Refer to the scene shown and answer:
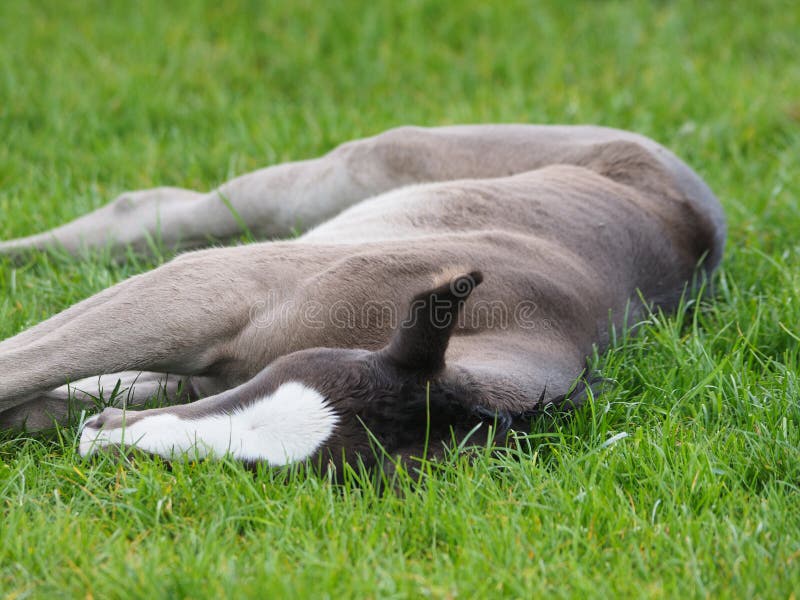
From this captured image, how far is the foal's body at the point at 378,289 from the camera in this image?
3066 millimetres

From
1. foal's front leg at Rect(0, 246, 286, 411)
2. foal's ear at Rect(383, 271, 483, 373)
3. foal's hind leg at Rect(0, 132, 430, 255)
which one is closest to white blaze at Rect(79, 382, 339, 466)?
foal's ear at Rect(383, 271, 483, 373)

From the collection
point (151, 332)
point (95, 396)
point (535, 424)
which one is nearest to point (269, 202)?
point (95, 396)

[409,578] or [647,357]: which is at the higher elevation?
[409,578]

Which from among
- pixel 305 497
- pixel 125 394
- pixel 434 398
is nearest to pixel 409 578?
pixel 305 497

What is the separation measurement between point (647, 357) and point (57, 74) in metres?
5.06

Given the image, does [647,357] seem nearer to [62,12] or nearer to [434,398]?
[434,398]

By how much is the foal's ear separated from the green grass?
33 cm

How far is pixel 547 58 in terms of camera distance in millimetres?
8141

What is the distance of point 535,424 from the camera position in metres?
3.41

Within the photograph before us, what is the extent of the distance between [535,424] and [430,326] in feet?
2.16

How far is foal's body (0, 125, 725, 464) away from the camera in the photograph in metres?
3.07

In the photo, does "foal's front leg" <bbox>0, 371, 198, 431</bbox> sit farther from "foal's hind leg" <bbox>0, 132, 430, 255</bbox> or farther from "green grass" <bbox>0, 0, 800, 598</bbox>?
"foal's hind leg" <bbox>0, 132, 430, 255</bbox>

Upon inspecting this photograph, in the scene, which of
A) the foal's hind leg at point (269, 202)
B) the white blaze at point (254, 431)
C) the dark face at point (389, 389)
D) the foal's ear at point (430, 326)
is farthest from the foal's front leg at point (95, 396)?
the foal's hind leg at point (269, 202)

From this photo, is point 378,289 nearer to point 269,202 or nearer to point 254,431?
point 254,431
